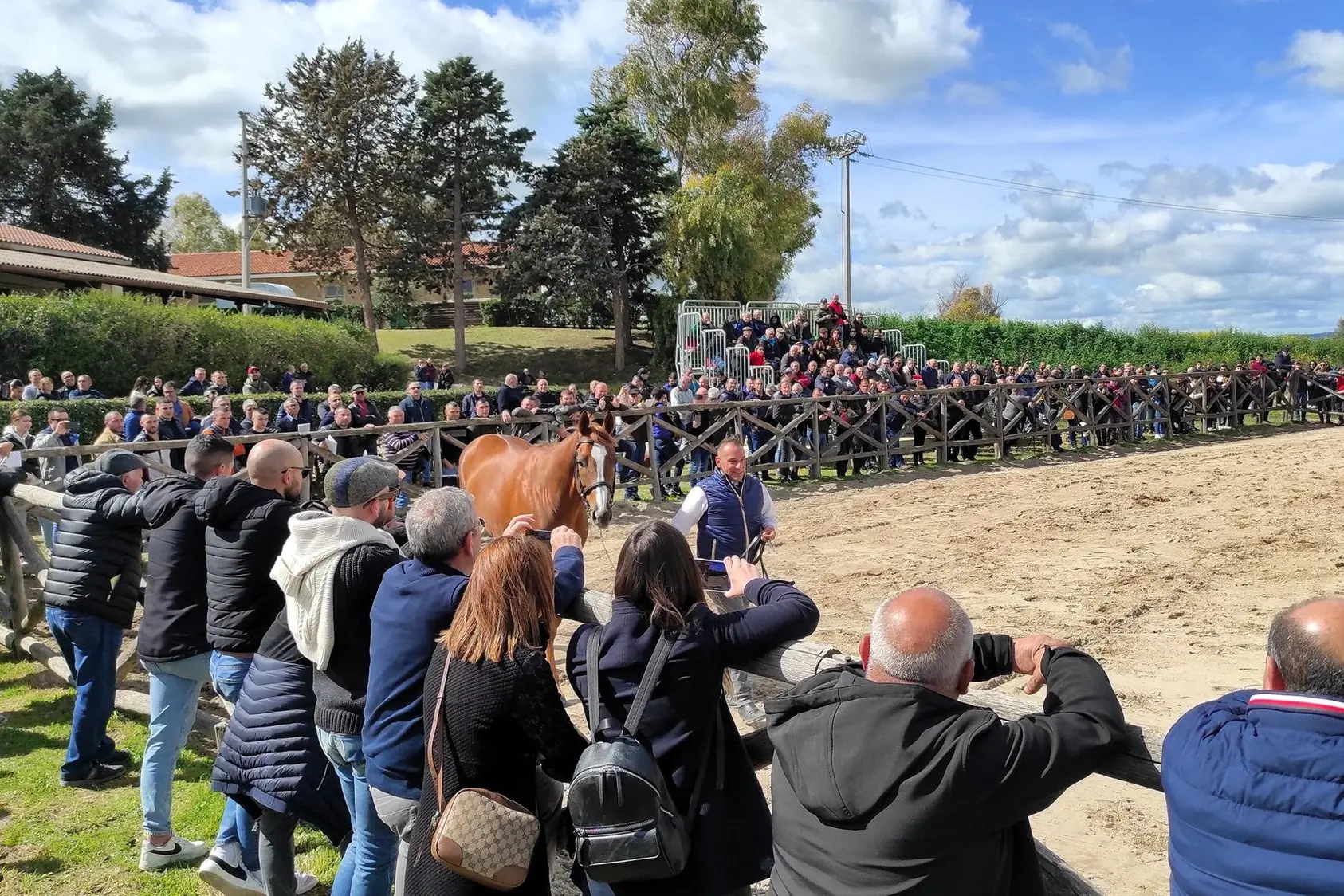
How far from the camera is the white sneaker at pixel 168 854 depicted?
3982 mm

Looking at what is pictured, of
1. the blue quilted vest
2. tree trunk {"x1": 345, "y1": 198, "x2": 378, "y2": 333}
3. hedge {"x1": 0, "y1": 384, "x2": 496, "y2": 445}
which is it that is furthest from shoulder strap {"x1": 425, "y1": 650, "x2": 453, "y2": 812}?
tree trunk {"x1": 345, "y1": 198, "x2": 378, "y2": 333}

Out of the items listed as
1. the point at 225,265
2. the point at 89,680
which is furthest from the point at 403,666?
→ the point at 225,265

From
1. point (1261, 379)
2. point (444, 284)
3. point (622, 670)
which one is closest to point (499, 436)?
point (622, 670)

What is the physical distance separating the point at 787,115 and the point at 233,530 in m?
37.9

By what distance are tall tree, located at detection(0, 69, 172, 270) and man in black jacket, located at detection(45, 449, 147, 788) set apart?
41.5m

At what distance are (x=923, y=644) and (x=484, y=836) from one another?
1.14m

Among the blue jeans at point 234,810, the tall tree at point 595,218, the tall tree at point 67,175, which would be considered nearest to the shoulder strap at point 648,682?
the blue jeans at point 234,810

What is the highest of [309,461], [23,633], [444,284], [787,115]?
[787,115]

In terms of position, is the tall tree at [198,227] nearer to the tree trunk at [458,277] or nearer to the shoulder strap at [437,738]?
the tree trunk at [458,277]

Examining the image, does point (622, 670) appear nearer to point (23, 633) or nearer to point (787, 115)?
point (23, 633)

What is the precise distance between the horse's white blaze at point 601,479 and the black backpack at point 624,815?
509cm

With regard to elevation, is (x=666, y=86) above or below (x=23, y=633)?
above

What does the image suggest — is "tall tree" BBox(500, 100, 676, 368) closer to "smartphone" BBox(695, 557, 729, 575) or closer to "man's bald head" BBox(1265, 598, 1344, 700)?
"smartphone" BBox(695, 557, 729, 575)

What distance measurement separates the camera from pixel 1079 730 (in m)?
1.87
